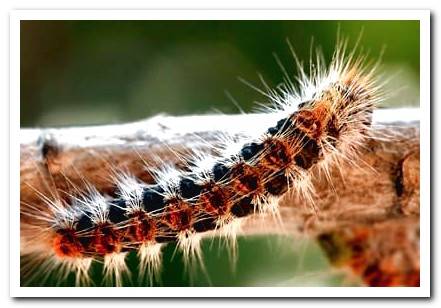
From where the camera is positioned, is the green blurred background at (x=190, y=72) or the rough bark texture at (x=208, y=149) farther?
the green blurred background at (x=190, y=72)

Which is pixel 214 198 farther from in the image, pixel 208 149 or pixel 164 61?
pixel 164 61

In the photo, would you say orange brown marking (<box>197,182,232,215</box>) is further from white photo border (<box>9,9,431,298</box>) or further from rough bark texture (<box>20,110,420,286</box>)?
white photo border (<box>9,9,431,298</box>)

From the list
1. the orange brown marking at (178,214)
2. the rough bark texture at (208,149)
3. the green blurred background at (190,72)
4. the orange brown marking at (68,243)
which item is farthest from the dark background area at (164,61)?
the orange brown marking at (178,214)

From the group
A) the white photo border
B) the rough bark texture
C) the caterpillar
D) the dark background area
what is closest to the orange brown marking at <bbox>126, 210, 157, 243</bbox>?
the caterpillar

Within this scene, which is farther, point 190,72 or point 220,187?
point 190,72
